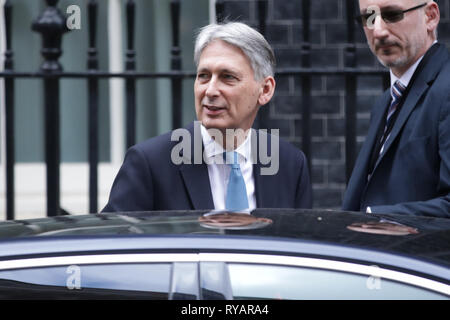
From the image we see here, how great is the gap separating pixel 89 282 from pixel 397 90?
2026 mm

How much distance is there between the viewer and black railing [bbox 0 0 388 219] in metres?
5.21

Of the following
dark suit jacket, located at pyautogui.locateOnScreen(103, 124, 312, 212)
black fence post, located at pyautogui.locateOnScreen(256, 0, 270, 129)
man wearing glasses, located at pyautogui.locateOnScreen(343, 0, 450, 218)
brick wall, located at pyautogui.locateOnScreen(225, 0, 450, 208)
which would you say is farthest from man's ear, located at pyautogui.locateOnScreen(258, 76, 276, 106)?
brick wall, located at pyautogui.locateOnScreen(225, 0, 450, 208)

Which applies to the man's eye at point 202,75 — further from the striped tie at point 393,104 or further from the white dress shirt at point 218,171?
the striped tie at point 393,104

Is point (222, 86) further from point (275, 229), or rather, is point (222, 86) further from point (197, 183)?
point (275, 229)

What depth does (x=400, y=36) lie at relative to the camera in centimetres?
398

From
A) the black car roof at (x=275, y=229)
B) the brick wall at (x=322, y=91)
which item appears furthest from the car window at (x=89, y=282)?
the brick wall at (x=322, y=91)

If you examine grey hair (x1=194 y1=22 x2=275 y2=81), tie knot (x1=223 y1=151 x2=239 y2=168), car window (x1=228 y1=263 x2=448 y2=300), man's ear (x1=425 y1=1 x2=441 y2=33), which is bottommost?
car window (x1=228 y1=263 x2=448 y2=300)

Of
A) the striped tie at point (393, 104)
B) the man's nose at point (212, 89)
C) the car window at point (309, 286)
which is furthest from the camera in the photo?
the striped tie at point (393, 104)

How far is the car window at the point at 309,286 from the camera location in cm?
237

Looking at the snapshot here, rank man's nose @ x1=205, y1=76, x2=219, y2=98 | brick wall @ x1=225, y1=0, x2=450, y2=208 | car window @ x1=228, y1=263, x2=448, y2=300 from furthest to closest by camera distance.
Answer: brick wall @ x1=225, y1=0, x2=450, y2=208 → man's nose @ x1=205, y1=76, x2=219, y2=98 → car window @ x1=228, y1=263, x2=448, y2=300

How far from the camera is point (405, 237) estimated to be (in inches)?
102

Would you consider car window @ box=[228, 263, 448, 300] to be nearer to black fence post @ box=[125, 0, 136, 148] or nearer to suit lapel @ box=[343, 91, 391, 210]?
suit lapel @ box=[343, 91, 391, 210]

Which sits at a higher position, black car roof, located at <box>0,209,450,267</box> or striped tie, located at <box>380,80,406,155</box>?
striped tie, located at <box>380,80,406,155</box>
